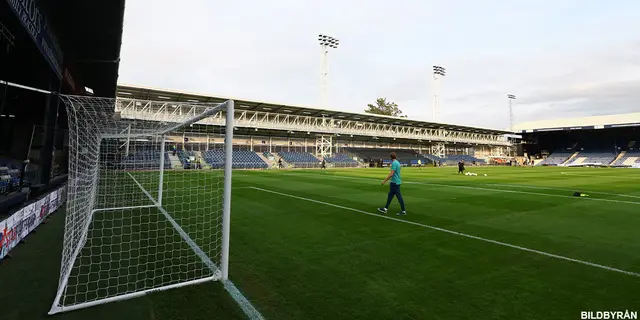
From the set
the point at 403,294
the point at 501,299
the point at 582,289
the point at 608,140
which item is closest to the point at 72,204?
the point at 403,294

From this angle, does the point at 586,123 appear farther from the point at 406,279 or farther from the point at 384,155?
the point at 406,279

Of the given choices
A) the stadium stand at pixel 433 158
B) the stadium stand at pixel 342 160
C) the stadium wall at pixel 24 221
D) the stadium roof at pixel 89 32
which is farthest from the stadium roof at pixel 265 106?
the stadium wall at pixel 24 221

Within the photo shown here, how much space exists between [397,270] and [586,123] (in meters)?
72.7

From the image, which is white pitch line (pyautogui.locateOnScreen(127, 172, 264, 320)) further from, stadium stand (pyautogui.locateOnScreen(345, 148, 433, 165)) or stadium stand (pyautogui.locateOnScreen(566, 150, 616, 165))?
stadium stand (pyautogui.locateOnScreen(566, 150, 616, 165))

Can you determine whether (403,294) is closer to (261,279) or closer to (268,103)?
(261,279)

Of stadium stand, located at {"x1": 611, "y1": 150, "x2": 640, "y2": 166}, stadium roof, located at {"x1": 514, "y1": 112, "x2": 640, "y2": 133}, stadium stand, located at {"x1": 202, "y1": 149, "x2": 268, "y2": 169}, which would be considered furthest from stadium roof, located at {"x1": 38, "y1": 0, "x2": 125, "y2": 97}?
stadium stand, located at {"x1": 611, "y1": 150, "x2": 640, "y2": 166}

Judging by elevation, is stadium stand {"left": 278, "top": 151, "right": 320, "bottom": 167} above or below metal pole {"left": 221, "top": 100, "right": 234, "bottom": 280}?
above

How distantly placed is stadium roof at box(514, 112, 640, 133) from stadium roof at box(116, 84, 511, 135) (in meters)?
14.4

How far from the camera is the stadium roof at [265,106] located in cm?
3338

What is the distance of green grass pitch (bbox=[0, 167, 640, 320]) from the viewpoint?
3209mm

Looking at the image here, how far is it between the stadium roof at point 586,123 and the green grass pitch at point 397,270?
63.6 meters

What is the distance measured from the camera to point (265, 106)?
41125 millimetres

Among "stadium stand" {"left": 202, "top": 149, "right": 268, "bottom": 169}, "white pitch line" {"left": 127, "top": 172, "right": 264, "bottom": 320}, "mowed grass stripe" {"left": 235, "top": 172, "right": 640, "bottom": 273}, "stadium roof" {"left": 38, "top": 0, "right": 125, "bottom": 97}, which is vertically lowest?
"white pitch line" {"left": 127, "top": 172, "right": 264, "bottom": 320}

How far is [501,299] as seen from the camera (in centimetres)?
340
